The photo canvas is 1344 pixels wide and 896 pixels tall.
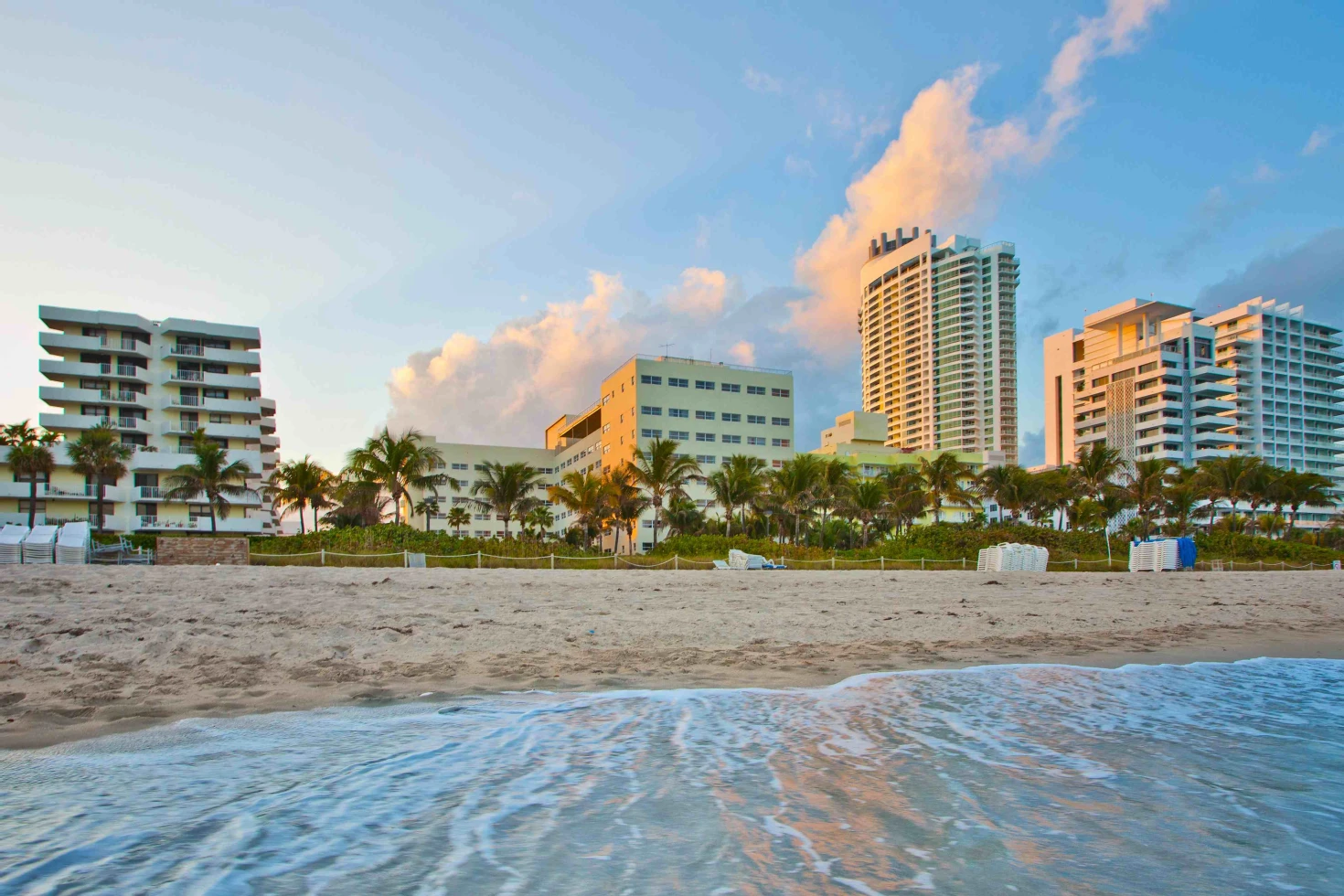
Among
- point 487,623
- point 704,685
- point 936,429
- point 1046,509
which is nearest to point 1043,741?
point 704,685

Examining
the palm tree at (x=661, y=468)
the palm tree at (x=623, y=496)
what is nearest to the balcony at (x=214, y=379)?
the palm tree at (x=623, y=496)

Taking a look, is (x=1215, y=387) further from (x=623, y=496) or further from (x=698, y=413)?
(x=623, y=496)

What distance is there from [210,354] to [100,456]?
43.1 feet

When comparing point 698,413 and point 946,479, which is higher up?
point 698,413

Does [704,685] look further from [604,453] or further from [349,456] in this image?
[604,453]

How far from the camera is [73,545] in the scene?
64.0 feet

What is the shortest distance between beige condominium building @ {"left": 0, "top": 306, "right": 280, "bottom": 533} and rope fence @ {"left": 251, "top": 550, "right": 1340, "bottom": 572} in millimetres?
34545

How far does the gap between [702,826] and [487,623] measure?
698 centimetres

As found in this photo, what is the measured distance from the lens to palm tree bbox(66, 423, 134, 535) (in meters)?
46.1

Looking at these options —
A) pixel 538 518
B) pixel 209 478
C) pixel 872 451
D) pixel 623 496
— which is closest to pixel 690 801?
pixel 623 496

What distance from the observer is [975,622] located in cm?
1208

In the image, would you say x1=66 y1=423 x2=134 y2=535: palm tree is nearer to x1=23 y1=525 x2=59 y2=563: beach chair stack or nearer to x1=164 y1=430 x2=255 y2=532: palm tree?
x1=164 y1=430 x2=255 y2=532: palm tree

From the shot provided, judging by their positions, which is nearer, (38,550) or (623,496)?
(38,550)

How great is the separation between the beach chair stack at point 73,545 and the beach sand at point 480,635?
6.70m
